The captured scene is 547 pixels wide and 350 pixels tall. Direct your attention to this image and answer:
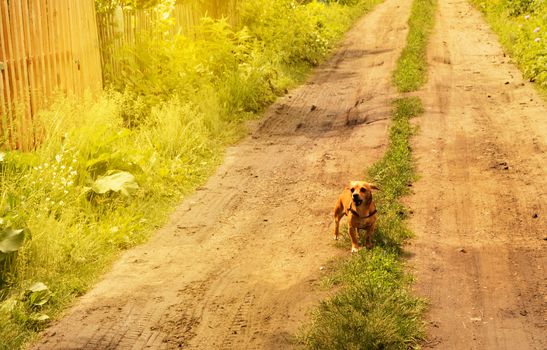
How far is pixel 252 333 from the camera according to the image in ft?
18.8

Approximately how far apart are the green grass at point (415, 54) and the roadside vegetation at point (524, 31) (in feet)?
6.82

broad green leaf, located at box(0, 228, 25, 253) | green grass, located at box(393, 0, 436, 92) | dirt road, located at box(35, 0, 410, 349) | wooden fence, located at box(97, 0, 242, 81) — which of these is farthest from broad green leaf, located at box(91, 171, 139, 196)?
green grass, located at box(393, 0, 436, 92)

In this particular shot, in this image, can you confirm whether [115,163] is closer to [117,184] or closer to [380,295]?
[117,184]

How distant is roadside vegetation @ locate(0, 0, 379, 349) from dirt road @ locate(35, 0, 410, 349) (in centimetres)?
28

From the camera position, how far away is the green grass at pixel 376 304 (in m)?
5.29

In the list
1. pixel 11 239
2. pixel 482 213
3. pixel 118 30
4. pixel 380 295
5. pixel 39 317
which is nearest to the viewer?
pixel 380 295

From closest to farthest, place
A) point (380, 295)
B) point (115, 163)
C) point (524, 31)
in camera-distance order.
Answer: point (380, 295), point (115, 163), point (524, 31)

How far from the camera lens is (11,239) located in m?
6.45

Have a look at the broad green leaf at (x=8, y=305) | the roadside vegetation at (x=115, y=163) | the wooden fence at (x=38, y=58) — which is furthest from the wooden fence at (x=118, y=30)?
the broad green leaf at (x=8, y=305)

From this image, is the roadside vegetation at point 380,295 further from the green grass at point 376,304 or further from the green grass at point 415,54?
the green grass at point 415,54

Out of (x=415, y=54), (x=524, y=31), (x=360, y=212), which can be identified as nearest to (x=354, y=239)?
(x=360, y=212)

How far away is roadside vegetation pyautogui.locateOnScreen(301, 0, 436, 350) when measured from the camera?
530 centimetres

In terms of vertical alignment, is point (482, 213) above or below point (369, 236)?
below

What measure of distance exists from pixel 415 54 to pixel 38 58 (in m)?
11.6
